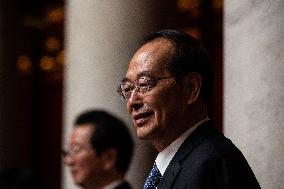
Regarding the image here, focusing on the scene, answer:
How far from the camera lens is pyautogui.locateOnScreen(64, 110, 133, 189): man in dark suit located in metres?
3.92

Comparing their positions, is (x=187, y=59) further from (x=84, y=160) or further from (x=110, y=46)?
(x=110, y=46)

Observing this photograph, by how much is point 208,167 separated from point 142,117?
0.46 m

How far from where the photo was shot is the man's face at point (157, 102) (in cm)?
298

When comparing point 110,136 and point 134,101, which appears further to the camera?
point 110,136

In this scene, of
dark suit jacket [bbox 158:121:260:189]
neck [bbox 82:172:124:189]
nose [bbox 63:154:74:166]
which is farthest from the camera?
nose [bbox 63:154:74:166]

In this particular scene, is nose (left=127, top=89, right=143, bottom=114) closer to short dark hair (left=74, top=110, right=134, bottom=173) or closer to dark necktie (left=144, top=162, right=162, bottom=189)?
dark necktie (left=144, top=162, right=162, bottom=189)

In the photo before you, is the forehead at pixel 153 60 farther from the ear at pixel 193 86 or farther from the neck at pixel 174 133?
the neck at pixel 174 133

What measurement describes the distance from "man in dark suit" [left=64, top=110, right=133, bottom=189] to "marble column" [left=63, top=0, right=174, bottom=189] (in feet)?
3.96

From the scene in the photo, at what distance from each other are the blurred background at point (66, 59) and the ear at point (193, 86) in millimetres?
237

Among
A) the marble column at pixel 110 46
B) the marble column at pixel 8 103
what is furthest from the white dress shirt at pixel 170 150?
the marble column at pixel 8 103

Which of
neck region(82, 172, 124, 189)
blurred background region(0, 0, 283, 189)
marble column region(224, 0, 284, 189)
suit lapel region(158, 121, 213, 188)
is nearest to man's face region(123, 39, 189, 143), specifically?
suit lapel region(158, 121, 213, 188)

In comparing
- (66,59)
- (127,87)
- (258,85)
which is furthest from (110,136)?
(66,59)

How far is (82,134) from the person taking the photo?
13.3 ft

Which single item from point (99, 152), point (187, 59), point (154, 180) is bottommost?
point (99, 152)
